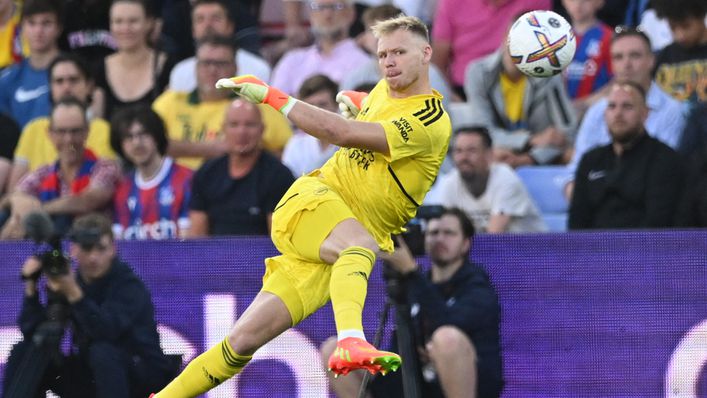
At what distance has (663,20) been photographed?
36.6ft

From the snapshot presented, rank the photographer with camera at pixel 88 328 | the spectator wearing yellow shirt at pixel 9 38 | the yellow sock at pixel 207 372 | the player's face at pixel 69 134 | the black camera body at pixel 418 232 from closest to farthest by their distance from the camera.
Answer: the yellow sock at pixel 207 372 < the black camera body at pixel 418 232 < the photographer with camera at pixel 88 328 < the player's face at pixel 69 134 < the spectator wearing yellow shirt at pixel 9 38

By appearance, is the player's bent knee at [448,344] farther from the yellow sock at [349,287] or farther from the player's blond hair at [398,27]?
the player's blond hair at [398,27]

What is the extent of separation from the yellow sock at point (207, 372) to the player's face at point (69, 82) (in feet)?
14.3

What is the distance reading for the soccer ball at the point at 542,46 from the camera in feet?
23.6

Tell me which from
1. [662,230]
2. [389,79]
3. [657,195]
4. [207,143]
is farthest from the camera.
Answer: [207,143]

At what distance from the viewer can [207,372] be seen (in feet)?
24.1

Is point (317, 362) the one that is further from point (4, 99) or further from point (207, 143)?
point (4, 99)

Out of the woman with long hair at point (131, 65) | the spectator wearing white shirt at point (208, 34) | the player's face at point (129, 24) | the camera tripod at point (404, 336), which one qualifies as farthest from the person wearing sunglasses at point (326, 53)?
the camera tripod at point (404, 336)

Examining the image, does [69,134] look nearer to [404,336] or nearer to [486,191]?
[486,191]

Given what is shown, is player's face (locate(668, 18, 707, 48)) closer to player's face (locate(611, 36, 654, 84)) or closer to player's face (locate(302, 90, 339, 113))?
player's face (locate(611, 36, 654, 84))

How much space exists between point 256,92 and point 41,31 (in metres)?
5.60

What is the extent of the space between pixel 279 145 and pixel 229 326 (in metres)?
2.45

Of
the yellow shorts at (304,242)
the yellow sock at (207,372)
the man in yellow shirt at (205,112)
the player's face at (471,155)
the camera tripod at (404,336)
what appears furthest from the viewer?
the man in yellow shirt at (205,112)

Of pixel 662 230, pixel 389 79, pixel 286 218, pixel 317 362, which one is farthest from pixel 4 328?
pixel 662 230
